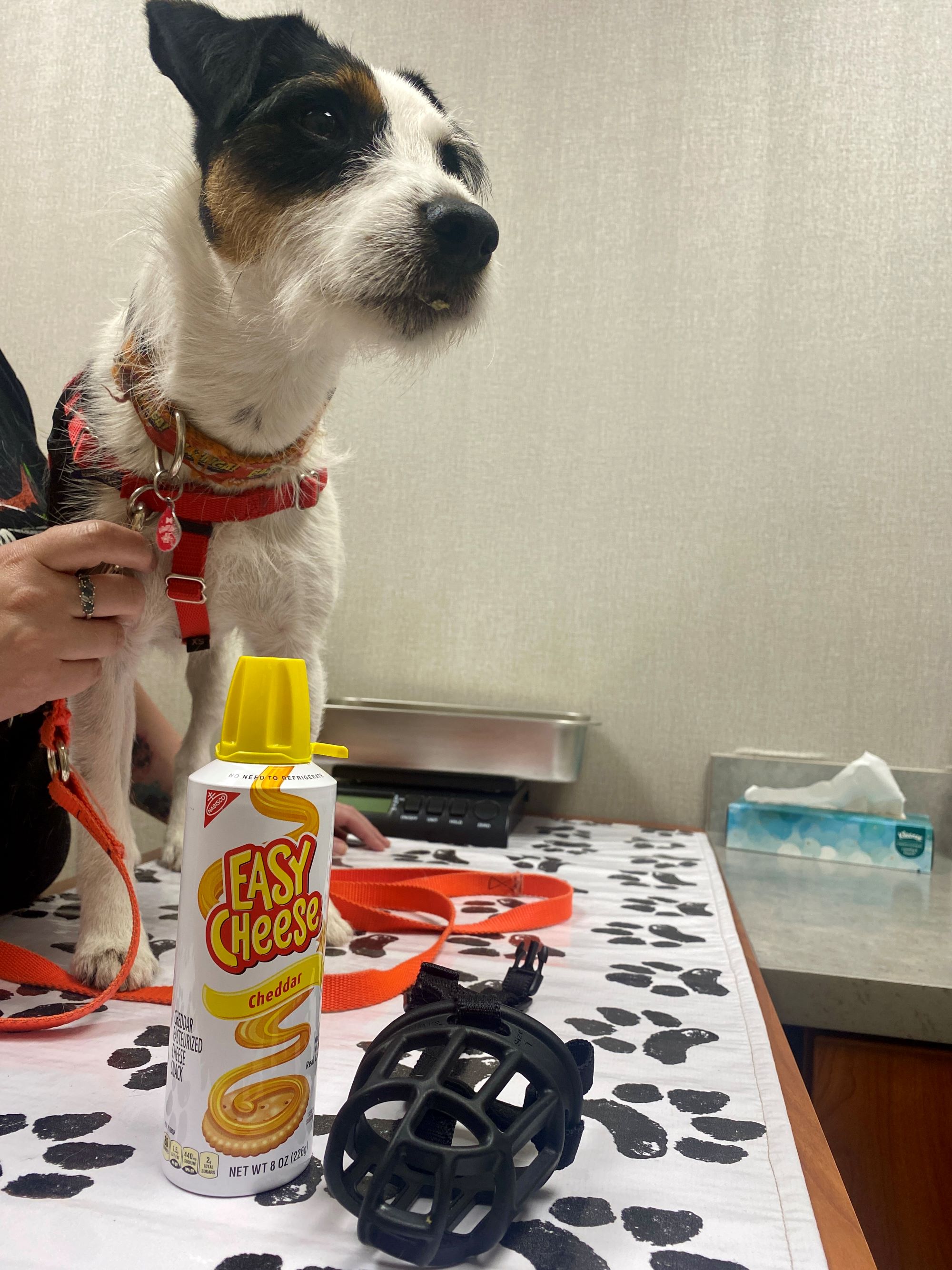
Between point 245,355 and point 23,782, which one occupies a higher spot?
point 245,355

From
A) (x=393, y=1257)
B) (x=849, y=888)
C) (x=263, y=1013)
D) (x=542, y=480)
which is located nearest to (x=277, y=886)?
(x=263, y=1013)

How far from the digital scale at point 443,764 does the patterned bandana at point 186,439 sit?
691mm

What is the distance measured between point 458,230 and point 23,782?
0.68 m

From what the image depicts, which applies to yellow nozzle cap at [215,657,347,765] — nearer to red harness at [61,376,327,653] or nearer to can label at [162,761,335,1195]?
can label at [162,761,335,1195]

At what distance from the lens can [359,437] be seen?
1754mm

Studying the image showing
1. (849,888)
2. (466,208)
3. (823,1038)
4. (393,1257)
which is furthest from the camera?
(849,888)

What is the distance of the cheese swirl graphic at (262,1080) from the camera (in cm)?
36

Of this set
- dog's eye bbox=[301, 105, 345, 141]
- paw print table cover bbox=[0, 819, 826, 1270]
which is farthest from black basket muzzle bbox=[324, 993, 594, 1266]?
dog's eye bbox=[301, 105, 345, 141]

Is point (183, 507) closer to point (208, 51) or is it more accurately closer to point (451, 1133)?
point (208, 51)

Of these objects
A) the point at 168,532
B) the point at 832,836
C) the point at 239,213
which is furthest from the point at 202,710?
the point at 832,836

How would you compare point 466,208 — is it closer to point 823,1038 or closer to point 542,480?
point 823,1038

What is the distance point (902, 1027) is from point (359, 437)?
138 cm

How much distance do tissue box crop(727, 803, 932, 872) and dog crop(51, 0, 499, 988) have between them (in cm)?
84

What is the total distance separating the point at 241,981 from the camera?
0.37 meters
